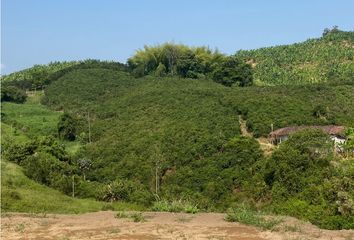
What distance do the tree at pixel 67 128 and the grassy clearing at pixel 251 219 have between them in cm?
3881

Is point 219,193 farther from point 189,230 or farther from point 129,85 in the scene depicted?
point 129,85

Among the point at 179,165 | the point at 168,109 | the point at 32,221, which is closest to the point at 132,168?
the point at 179,165

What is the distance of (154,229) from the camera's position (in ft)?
39.2

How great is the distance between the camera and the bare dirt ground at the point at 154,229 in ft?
37.0

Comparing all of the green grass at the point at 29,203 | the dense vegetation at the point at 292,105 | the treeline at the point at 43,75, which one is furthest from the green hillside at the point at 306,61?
the green grass at the point at 29,203

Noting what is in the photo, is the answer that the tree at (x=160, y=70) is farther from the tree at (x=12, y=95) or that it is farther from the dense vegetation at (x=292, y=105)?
the tree at (x=12, y=95)

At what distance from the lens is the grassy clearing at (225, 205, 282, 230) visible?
1208 centimetres

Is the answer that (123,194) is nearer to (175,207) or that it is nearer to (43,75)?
(175,207)

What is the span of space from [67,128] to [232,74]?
83.6ft

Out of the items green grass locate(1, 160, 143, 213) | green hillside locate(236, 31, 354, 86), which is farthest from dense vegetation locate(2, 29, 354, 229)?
green hillside locate(236, 31, 354, 86)

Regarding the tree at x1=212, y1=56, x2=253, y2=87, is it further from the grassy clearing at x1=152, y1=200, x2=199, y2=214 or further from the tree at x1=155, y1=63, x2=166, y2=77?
the grassy clearing at x1=152, y1=200, x2=199, y2=214

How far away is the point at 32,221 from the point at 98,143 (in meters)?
33.3

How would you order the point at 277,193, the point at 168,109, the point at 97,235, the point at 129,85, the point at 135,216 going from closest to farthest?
the point at 97,235 → the point at 135,216 → the point at 277,193 → the point at 168,109 → the point at 129,85

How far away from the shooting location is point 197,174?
3672 cm
